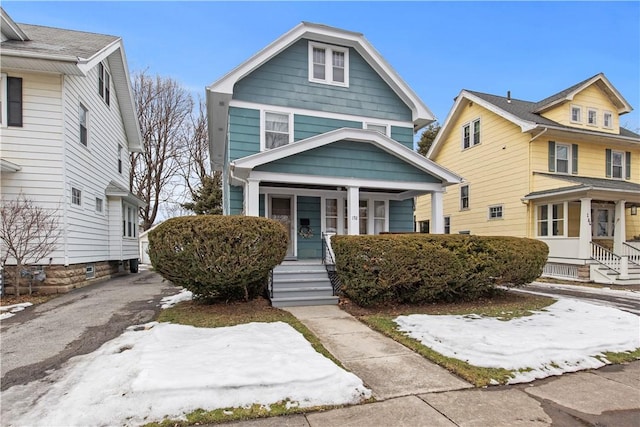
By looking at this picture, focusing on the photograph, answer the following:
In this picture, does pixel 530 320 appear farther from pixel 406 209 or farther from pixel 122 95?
pixel 122 95

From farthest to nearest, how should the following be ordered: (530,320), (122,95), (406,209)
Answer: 1. (122,95)
2. (406,209)
3. (530,320)

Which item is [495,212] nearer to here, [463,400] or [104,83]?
[463,400]

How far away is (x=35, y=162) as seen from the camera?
31.3 ft

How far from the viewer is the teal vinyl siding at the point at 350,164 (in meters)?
9.41

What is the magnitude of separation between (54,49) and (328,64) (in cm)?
804

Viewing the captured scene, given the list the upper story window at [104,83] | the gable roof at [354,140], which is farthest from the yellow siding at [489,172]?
the upper story window at [104,83]

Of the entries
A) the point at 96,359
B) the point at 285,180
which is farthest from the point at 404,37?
the point at 96,359

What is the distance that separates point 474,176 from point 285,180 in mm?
12991

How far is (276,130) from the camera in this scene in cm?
1117

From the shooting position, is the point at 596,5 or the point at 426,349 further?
the point at 596,5

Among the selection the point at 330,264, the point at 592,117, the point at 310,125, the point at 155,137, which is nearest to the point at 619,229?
the point at 592,117

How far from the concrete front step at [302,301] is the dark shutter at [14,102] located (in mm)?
8692

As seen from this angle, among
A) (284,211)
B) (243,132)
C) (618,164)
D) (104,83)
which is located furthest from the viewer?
(618,164)

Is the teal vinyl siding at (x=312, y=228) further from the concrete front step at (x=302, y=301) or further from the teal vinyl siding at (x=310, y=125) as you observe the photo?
the concrete front step at (x=302, y=301)
